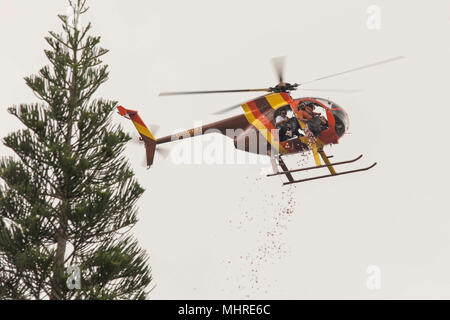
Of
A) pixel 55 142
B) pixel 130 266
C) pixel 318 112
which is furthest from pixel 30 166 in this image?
pixel 318 112

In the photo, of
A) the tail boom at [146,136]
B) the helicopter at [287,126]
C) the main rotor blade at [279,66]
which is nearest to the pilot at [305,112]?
the helicopter at [287,126]

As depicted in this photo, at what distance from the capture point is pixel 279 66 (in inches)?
711

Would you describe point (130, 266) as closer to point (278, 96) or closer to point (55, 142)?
point (55, 142)

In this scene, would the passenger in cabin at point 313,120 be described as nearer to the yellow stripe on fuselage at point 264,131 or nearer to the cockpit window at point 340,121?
the cockpit window at point 340,121

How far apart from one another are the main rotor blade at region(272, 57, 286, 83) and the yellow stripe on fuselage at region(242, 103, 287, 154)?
125 centimetres

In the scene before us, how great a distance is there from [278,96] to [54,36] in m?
6.63

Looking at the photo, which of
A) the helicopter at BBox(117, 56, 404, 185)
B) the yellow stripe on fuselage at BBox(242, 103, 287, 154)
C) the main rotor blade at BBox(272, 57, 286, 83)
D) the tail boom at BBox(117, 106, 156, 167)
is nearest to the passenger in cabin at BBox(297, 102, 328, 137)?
the helicopter at BBox(117, 56, 404, 185)

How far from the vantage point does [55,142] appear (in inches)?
679

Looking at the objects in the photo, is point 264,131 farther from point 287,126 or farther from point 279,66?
point 279,66

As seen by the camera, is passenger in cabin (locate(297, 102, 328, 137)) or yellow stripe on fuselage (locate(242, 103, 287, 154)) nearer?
passenger in cabin (locate(297, 102, 328, 137))

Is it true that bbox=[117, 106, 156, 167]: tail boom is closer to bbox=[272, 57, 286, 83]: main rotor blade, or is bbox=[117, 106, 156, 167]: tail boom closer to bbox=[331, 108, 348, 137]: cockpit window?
bbox=[272, 57, 286, 83]: main rotor blade

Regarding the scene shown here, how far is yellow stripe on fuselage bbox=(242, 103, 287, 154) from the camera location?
1795 centimetres

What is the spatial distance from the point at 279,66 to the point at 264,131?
6.01 feet

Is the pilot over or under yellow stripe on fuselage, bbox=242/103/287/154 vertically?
over
